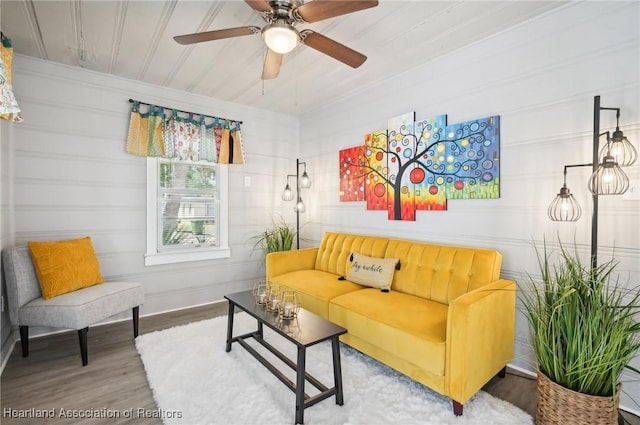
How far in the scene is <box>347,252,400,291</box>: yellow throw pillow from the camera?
277cm

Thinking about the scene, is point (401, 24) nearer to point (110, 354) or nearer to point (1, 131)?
point (1, 131)

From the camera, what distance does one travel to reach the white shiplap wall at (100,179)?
288 centimetres

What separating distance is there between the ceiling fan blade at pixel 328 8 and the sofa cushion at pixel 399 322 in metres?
1.92

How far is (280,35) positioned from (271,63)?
0.48 m

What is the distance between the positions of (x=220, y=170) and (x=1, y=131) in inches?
78.0

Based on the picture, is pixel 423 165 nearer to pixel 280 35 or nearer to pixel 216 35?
pixel 280 35

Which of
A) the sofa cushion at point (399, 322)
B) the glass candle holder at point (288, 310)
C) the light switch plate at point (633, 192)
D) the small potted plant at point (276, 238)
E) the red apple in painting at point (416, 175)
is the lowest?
the sofa cushion at point (399, 322)

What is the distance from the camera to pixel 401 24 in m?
2.33

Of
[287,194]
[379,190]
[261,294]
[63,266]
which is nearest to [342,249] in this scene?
[379,190]

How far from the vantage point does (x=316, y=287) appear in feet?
9.50

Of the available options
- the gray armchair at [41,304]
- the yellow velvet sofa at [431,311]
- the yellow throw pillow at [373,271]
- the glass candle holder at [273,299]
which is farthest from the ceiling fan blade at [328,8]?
the gray armchair at [41,304]

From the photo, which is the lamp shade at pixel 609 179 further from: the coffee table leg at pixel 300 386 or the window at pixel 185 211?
the window at pixel 185 211

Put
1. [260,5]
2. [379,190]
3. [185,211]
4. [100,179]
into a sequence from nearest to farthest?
[260,5], [100,179], [379,190], [185,211]

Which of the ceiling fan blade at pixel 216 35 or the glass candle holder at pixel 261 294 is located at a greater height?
the ceiling fan blade at pixel 216 35
